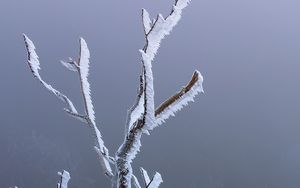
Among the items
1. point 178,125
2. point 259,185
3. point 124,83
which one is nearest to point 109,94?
point 124,83

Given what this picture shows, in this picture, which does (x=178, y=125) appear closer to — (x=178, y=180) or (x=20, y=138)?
(x=178, y=180)

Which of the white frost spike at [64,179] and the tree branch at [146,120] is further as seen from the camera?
the white frost spike at [64,179]

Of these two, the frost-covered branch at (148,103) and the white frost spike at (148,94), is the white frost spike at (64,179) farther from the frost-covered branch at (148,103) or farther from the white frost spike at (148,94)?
the white frost spike at (148,94)

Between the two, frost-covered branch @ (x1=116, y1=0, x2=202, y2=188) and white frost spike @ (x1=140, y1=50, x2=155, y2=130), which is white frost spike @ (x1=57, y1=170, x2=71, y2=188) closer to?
frost-covered branch @ (x1=116, y1=0, x2=202, y2=188)

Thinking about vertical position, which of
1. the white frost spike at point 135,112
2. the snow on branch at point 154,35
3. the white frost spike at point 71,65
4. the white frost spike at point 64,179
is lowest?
the white frost spike at point 64,179

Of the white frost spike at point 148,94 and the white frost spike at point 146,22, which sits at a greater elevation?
the white frost spike at point 146,22

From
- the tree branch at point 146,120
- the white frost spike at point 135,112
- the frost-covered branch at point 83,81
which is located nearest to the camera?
the tree branch at point 146,120

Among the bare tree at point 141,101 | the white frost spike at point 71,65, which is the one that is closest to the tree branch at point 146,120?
the bare tree at point 141,101

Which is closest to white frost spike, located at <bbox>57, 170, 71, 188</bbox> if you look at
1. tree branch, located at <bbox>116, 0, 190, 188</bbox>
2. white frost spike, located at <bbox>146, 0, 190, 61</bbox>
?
tree branch, located at <bbox>116, 0, 190, 188</bbox>
